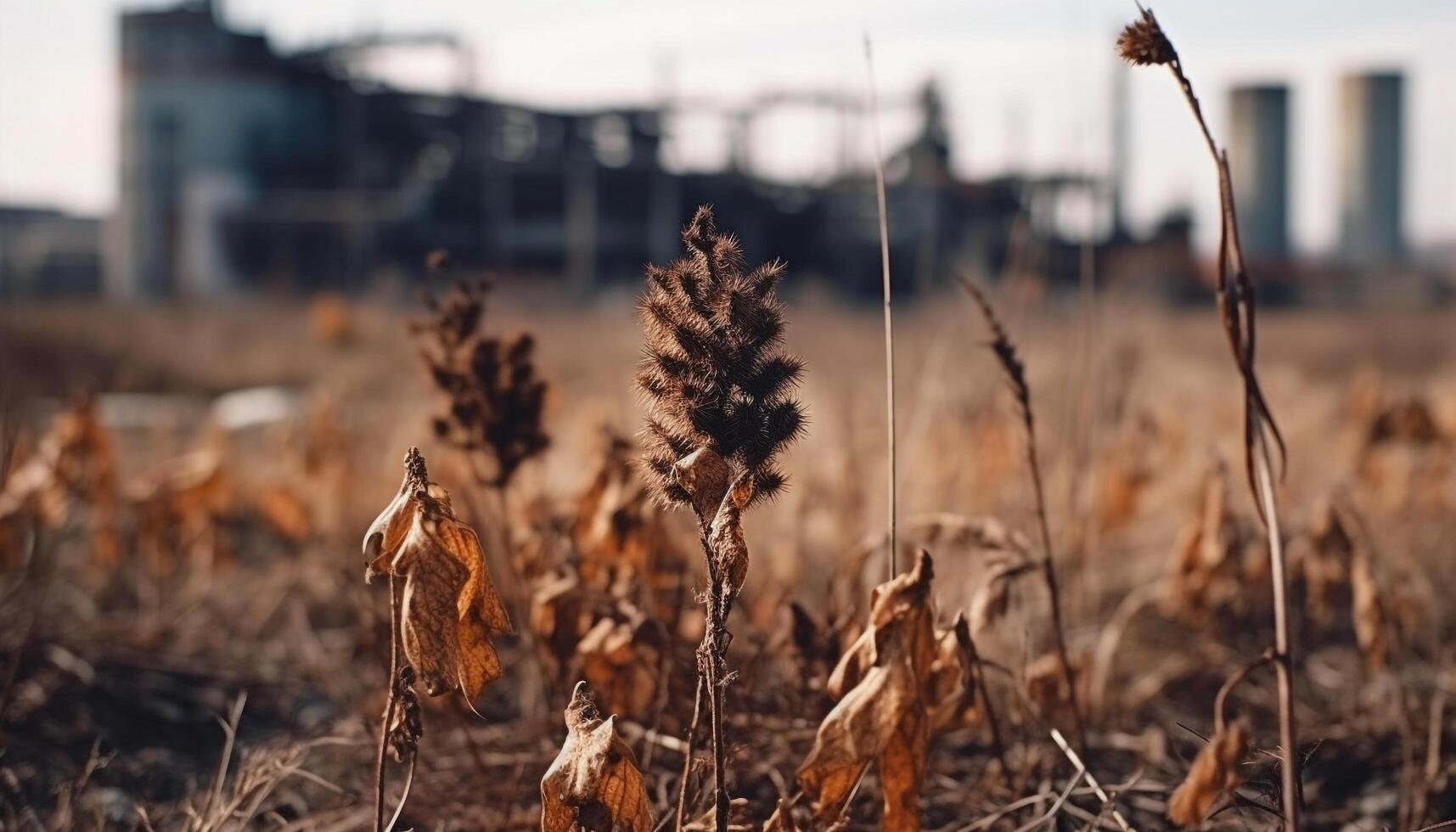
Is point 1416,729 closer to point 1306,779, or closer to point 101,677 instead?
point 1306,779

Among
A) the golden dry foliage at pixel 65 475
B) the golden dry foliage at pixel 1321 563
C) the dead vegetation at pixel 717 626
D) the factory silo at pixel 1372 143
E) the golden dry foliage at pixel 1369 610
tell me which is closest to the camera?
the dead vegetation at pixel 717 626

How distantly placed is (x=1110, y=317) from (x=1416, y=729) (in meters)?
6.95

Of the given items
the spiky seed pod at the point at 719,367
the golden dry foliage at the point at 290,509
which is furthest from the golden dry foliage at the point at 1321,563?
the golden dry foliage at the point at 290,509

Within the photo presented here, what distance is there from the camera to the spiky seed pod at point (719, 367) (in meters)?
1.43

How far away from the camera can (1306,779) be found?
268 cm

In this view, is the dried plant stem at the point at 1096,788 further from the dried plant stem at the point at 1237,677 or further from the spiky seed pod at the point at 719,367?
the spiky seed pod at the point at 719,367

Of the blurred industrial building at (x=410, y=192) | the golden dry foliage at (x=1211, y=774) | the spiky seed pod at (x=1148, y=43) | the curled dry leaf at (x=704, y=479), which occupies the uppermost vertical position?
the blurred industrial building at (x=410, y=192)

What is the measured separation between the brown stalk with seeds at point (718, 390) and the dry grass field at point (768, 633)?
0.19ft

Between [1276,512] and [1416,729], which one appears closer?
[1276,512]

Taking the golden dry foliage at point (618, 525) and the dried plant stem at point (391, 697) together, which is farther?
the golden dry foliage at point (618, 525)

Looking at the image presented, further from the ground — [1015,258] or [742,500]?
[1015,258]

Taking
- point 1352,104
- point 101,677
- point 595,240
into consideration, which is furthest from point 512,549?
point 1352,104

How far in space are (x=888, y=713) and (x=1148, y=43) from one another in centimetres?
71

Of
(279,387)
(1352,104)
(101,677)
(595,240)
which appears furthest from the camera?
(1352,104)
